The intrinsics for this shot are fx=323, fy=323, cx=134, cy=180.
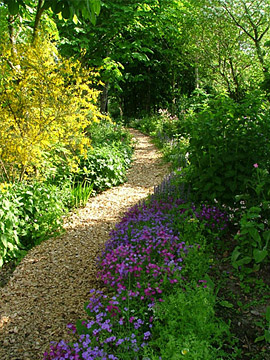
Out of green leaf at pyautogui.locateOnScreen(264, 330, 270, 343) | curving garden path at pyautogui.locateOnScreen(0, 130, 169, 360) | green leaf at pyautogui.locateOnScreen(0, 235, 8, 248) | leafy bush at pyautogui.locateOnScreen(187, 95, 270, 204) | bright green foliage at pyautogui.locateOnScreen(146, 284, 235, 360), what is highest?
leafy bush at pyautogui.locateOnScreen(187, 95, 270, 204)

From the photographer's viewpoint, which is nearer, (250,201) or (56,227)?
(250,201)

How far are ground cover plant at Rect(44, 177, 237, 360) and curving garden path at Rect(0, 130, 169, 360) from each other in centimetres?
25

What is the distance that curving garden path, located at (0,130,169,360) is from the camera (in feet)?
8.98

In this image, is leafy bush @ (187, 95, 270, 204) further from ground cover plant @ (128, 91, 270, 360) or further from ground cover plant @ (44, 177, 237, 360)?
ground cover plant @ (44, 177, 237, 360)

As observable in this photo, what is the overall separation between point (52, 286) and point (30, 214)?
4.86ft

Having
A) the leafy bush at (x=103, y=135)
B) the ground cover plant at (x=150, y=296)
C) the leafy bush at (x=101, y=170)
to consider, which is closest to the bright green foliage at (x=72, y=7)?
the ground cover plant at (x=150, y=296)

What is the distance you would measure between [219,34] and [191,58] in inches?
179

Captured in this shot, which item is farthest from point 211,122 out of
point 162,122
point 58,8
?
point 162,122

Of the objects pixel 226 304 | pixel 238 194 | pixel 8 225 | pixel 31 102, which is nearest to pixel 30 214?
pixel 8 225

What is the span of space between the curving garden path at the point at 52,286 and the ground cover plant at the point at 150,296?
248 mm

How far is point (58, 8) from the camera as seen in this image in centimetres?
235

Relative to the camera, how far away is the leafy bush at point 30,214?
13.6ft

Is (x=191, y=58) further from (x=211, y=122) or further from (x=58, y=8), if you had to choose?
(x=58, y=8)

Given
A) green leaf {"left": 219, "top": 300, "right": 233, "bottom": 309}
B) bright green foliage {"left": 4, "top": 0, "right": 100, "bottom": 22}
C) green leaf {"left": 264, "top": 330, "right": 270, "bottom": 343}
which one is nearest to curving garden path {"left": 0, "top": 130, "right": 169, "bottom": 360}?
green leaf {"left": 219, "top": 300, "right": 233, "bottom": 309}
